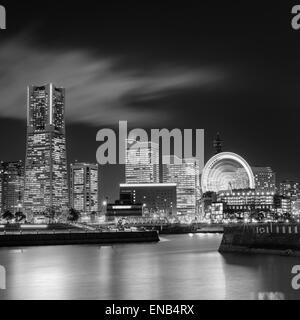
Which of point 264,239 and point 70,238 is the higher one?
point 264,239

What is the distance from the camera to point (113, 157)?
45031 mm

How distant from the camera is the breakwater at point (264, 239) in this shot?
5250 centimetres

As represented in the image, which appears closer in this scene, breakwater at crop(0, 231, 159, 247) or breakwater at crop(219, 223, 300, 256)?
breakwater at crop(219, 223, 300, 256)

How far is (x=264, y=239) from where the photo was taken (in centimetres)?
5738

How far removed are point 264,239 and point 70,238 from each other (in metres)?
44.5

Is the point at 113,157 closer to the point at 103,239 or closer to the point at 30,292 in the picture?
the point at 30,292

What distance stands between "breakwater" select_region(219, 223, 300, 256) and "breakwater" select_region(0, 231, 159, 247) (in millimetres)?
34344

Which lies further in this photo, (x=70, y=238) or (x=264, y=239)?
(x=70, y=238)

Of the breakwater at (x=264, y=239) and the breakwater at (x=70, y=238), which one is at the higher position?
the breakwater at (x=264, y=239)

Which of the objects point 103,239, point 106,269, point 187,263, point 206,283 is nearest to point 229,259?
point 187,263

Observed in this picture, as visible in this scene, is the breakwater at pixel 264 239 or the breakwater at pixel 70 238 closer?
the breakwater at pixel 264 239

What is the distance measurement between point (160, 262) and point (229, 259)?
247 inches

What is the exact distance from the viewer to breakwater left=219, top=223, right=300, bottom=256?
52500 millimetres

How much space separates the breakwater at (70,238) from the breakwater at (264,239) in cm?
3434
